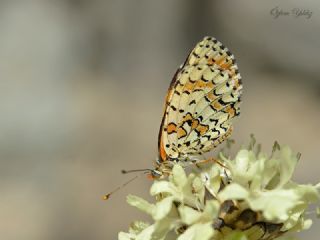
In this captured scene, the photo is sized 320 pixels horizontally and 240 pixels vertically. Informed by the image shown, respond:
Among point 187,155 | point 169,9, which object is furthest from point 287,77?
point 187,155

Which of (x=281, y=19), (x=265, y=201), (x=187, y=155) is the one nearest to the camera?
(x=265, y=201)

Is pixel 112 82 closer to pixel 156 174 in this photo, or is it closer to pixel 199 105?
pixel 199 105

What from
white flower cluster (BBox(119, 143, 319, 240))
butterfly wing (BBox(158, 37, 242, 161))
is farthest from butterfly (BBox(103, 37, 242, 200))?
white flower cluster (BBox(119, 143, 319, 240))

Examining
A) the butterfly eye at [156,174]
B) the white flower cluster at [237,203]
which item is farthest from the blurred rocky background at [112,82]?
the white flower cluster at [237,203]

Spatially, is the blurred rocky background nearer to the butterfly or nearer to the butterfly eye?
the butterfly

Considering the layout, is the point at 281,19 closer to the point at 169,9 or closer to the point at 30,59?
the point at 169,9

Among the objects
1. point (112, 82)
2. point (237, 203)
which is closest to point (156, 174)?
point (237, 203)
